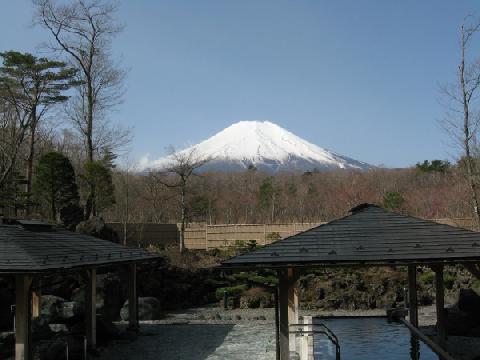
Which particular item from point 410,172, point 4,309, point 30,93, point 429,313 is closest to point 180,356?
point 4,309

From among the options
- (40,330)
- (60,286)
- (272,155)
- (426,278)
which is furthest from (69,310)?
(272,155)

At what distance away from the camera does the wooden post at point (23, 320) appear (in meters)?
9.41

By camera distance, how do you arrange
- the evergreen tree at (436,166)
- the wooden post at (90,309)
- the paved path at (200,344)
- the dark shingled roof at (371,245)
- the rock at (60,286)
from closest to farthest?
the dark shingled roof at (371,245)
the paved path at (200,344)
the wooden post at (90,309)
the rock at (60,286)
the evergreen tree at (436,166)

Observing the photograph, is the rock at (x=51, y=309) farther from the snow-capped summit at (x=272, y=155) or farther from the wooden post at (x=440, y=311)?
the snow-capped summit at (x=272, y=155)

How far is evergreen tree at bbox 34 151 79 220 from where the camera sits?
75.7ft

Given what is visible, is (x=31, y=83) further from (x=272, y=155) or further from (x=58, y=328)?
(x=272, y=155)

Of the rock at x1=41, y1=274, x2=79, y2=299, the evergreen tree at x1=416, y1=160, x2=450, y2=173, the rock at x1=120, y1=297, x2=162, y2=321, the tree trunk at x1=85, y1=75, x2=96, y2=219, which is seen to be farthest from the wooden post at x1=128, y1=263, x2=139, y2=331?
the evergreen tree at x1=416, y1=160, x2=450, y2=173

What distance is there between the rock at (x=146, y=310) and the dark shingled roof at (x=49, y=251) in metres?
4.29

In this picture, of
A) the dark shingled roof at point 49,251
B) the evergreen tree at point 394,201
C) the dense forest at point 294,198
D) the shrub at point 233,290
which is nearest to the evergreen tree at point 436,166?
the dense forest at point 294,198

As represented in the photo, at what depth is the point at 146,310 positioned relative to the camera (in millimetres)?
19078

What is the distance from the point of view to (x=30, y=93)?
88.2 ft

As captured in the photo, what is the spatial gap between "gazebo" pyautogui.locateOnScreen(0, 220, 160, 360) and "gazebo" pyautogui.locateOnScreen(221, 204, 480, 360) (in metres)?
3.36

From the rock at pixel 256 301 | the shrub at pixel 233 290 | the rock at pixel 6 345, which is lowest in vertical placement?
the rock at pixel 256 301

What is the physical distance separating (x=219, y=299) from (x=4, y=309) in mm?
10323
